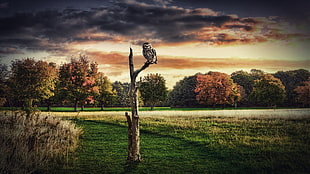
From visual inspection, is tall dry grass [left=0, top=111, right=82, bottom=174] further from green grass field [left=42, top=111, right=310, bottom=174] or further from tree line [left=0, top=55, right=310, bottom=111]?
tree line [left=0, top=55, right=310, bottom=111]

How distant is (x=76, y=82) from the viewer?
43.8 meters

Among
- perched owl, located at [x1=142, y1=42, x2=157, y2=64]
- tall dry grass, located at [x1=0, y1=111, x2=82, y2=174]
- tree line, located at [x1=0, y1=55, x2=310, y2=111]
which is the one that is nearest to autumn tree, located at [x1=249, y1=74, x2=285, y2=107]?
tree line, located at [x1=0, y1=55, x2=310, y2=111]

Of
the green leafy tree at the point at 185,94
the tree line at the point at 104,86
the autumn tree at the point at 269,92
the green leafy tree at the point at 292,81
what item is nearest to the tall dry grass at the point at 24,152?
the tree line at the point at 104,86

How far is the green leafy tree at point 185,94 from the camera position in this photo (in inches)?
2707

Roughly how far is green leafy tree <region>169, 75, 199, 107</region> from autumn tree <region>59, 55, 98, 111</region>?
32556mm

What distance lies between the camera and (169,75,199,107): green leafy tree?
68.8 metres

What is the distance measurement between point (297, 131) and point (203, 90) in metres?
36.7

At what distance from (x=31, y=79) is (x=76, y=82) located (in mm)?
8071

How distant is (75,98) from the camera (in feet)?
144

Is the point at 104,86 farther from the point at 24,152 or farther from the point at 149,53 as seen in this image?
the point at 149,53

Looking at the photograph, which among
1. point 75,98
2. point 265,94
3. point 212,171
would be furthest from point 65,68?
point 212,171

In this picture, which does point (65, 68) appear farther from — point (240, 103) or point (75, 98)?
point (240, 103)

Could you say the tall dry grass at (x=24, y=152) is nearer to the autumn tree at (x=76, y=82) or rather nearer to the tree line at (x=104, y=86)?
the tree line at (x=104, y=86)

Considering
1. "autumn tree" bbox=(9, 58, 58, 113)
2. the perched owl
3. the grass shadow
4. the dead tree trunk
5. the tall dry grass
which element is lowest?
the grass shadow
